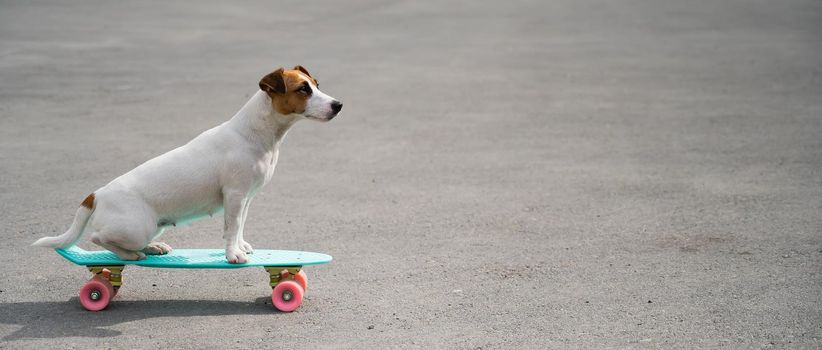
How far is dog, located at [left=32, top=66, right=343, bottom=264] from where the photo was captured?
19.3ft

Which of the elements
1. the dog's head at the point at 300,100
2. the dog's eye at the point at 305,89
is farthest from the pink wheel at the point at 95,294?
the dog's eye at the point at 305,89

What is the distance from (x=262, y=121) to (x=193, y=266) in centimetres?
97

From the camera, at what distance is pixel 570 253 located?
746 centimetres

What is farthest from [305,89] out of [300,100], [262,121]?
[262,121]

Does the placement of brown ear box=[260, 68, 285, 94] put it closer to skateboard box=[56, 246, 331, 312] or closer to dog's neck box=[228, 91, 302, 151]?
dog's neck box=[228, 91, 302, 151]

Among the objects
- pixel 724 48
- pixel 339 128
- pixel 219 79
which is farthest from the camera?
pixel 724 48

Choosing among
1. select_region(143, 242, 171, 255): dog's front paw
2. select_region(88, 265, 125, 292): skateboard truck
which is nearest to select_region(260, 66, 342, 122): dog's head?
select_region(143, 242, 171, 255): dog's front paw

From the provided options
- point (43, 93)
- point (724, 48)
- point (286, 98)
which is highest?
point (286, 98)

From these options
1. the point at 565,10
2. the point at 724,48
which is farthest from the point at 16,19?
the point at 724,48

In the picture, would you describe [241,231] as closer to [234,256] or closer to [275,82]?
[234,256]

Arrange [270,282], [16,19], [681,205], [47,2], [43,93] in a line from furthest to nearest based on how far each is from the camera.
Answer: [47,2], [16,19], [43,93], [681,205], [270,282]

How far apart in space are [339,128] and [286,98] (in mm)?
5556

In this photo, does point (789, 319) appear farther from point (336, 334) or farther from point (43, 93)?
point (43, 93)

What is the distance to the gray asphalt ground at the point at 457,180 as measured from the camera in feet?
19.9
